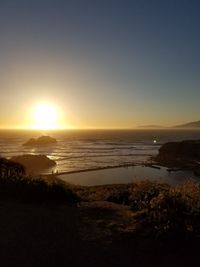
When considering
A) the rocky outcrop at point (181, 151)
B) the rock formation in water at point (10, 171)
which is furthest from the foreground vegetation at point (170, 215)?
the rocky outcrop at point (181, 151)

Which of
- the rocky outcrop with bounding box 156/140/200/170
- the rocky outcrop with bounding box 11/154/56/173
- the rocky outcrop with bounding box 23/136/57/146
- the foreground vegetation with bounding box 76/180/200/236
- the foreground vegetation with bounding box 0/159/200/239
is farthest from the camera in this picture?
the rocky outcrop with bounding box 23/136/57/146

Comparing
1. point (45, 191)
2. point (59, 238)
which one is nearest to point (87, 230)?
point (59, 238)

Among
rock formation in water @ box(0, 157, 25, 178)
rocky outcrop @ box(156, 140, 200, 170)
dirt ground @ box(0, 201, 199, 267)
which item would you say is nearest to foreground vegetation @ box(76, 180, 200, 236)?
dirt ground @ box(0, 201, 199, 267)

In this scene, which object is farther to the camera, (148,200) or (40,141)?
(40,141)

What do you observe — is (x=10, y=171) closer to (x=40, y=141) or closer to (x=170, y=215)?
(x=170, y=215)

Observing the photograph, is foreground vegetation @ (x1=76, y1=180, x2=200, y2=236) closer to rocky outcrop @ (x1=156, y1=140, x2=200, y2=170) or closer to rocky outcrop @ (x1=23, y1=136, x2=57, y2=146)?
rocky outcrop @ (x1=156, y1=140, x2=200, y2=170)

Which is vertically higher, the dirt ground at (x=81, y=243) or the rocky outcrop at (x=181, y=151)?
the dirt ground at (x=81, y=243)

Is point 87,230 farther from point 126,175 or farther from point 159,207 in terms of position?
point 126,175

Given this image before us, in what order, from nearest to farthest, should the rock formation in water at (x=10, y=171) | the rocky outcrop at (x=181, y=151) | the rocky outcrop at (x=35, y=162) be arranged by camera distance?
the rock formation in water at (x=10, y=171), the rocky outcrop at (x=35, y=162), the rocky outcrop at (x=181, y=151)

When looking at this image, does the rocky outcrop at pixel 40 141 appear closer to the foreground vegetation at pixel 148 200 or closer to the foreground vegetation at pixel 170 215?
the foreground vegetation at pixel 148 200

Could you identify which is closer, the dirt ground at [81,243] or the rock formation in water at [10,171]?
the dirt ground at [81,243]

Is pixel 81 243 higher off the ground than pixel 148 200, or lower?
lower

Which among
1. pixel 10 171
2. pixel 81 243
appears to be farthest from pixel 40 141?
pixel 81 243

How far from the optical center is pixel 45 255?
23.2ft
